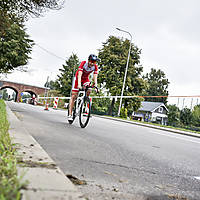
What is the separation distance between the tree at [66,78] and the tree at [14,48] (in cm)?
2794

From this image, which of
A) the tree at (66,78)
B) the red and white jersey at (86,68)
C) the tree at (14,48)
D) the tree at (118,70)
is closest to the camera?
the red and white jersey at (86,68)

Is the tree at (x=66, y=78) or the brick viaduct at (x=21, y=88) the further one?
the brick viaduct at (x=21, y=88)

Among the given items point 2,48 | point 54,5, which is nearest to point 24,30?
point 2,48

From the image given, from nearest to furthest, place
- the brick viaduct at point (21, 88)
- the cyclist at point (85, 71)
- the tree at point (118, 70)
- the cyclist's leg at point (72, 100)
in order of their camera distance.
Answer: the cyclist at point (85, 71), the cyclist's leg at point (72, 100), the tree at point (118, 70), the brick viaduct at point (21, 88)

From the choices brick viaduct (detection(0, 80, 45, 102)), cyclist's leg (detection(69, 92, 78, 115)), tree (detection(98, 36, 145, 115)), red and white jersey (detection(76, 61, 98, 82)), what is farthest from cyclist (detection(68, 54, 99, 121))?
brick viaduct (detection(0, 80, 45, 102))

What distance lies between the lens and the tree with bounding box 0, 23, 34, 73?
20375 mm

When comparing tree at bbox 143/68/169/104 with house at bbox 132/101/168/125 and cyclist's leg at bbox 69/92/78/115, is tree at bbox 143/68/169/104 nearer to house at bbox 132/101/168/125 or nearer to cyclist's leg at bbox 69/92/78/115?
house at bbox 132/101/168/125

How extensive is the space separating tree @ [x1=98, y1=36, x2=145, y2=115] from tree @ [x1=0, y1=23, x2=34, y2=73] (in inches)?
617

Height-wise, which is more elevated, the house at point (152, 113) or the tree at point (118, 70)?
the tree at point (118, 70)

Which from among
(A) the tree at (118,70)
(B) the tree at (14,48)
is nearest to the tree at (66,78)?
(A) the tree at (118,70)

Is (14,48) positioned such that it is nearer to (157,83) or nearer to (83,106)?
(83,106)

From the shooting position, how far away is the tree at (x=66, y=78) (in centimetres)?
5097

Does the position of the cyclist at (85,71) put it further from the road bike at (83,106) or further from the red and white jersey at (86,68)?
the road bike at (83,106)

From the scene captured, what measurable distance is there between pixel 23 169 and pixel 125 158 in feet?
6.33
